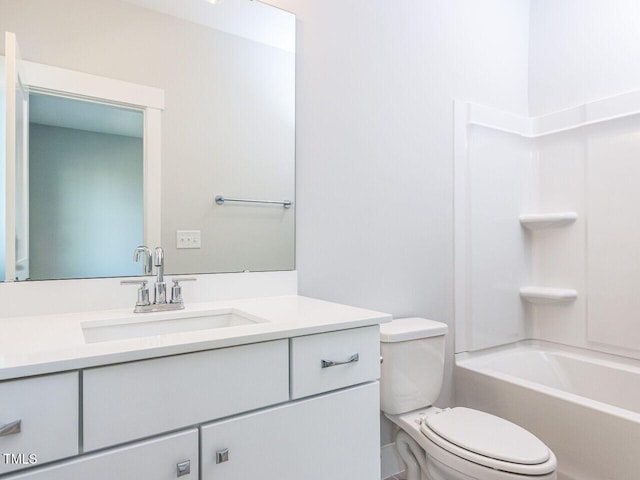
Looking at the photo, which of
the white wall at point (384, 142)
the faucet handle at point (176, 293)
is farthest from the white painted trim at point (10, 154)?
the white wall at point (384, 142)

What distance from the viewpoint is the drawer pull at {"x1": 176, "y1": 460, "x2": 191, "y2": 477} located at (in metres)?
0.82

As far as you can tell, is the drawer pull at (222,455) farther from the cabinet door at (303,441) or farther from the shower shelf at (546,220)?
the shower shelf at (546,220)

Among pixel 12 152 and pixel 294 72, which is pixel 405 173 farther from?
pixel 12 152

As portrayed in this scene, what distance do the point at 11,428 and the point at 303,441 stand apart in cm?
60

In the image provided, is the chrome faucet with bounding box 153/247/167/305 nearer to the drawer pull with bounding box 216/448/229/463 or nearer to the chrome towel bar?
the chrome towel bar

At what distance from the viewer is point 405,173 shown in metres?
1.94

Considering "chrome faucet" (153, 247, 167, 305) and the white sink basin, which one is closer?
the white sink basin

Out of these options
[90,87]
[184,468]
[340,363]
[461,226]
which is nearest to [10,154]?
[90,87]

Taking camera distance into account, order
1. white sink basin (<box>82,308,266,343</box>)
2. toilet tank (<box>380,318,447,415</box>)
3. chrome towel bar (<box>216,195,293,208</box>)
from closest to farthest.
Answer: white sink basin (<box>82,308,266,343</box>)
chrome towel bar (<box>216,195,293,208</box>)
toilet tank (<box>380,318,447,415</box>)

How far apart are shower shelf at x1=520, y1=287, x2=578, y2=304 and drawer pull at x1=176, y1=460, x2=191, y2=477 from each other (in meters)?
2.13

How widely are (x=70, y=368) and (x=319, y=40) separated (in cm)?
151

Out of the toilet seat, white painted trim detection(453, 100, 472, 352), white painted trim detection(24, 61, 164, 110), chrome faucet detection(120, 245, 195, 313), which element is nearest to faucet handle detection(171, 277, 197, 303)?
chrome faucet detection(120, 245, 195, 313)

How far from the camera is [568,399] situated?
1646mm

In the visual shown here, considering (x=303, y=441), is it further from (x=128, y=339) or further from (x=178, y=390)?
(x=128, y=339)
